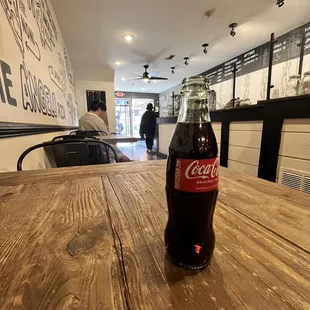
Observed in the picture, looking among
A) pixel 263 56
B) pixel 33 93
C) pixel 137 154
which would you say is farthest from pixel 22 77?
pixel 137 154

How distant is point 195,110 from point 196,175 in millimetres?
113

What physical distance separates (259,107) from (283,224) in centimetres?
225

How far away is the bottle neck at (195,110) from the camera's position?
0.33 m

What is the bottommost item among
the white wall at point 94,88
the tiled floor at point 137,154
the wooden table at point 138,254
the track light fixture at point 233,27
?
the tiled floor at point 137,154

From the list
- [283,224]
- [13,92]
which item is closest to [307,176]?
[283,224]

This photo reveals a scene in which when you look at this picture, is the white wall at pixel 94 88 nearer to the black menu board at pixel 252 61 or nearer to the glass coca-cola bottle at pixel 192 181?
the black menu board at pixel 252 61

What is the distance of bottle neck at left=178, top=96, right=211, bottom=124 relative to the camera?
1.08ft

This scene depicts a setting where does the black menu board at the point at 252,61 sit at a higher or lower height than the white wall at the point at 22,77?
higher

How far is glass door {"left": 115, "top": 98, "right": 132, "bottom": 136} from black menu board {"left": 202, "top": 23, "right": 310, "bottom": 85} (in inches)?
208

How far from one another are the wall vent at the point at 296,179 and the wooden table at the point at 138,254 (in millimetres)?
1567

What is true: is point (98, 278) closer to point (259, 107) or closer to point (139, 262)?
point (139, 262)

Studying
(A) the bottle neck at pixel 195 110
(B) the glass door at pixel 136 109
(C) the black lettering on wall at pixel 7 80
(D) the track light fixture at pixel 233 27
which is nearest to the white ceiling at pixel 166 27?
(D) the track light fixture at pixel 233 27

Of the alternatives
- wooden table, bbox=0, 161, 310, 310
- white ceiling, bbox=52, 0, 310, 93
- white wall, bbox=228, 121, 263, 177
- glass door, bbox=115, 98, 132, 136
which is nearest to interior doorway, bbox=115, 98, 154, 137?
glass door, bbox=115, 98, 132, 136

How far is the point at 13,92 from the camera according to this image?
3.76 feet
